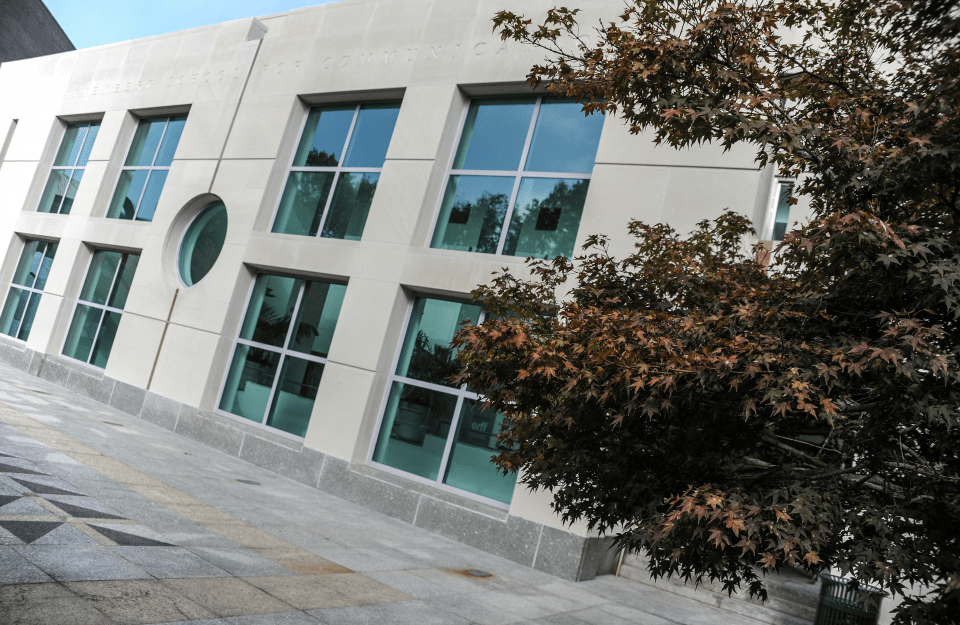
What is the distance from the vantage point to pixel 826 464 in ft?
12.6

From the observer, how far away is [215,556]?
5793 millimetres

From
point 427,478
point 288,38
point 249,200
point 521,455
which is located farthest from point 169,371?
point 521,455

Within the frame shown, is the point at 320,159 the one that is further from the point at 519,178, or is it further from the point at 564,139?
the point at 564,139

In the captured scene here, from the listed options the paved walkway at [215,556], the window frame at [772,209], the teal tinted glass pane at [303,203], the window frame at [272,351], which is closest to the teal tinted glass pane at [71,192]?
the teal tinted glass pane at [303,203]

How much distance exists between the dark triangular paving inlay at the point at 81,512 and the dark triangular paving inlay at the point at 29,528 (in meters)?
0.41

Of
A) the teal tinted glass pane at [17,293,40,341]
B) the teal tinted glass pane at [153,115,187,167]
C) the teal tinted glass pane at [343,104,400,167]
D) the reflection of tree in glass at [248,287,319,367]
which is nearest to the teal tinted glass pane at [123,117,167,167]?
the teal tinted glass pane at [153,115,187,167]

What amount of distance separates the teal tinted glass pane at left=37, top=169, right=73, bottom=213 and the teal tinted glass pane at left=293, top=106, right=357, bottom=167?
31.9ft

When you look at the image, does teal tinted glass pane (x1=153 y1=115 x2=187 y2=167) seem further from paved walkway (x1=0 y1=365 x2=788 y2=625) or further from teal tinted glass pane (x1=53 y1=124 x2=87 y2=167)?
paved walkway (x1=0 y1=365 x2=788 y2=625)

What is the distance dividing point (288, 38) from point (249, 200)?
3.74 meters

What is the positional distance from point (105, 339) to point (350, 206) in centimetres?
781

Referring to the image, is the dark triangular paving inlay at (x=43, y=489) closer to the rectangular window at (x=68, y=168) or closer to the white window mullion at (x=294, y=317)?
the white window mullion at (x=294, y=317)

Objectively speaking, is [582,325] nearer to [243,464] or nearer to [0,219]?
[243,464]

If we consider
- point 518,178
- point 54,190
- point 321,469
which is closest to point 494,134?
point 518,178

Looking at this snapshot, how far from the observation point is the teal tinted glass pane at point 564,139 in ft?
34.9
